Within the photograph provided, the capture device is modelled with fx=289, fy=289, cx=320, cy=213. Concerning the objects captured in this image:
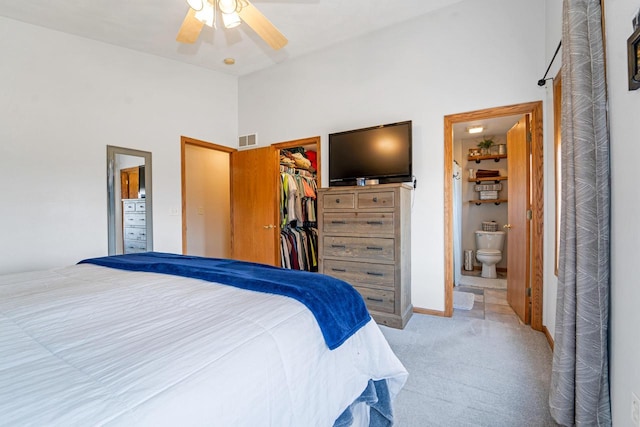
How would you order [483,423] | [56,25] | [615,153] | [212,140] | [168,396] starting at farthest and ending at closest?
1. [212,140]
2. [56,25]
3. [483,423]
4. [615,153]
5. [168,396]

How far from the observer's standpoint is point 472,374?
192cm

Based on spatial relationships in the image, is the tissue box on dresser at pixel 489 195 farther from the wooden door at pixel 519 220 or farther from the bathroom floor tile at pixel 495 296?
the wooden door at pixel 519 220

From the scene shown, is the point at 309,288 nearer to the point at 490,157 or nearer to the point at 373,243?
the point at 373,243

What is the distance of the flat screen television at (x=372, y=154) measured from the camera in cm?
299

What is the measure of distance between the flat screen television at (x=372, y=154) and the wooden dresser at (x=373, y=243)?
0.31m

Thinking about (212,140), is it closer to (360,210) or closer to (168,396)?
(360,210)

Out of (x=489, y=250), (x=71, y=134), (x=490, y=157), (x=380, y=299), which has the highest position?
(x=490, y=157)

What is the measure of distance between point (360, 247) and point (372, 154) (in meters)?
1.04

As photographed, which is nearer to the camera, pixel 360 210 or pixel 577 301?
pixel 577 301

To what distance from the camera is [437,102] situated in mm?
2988

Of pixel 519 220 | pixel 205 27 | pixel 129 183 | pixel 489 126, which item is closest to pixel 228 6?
pixel 205 27

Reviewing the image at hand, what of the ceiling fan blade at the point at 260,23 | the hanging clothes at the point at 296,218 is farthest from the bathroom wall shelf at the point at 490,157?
the ceiling fan blade at the point at 260,23

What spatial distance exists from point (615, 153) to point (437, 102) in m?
1.99

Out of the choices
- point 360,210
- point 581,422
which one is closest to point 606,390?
point 581,422
